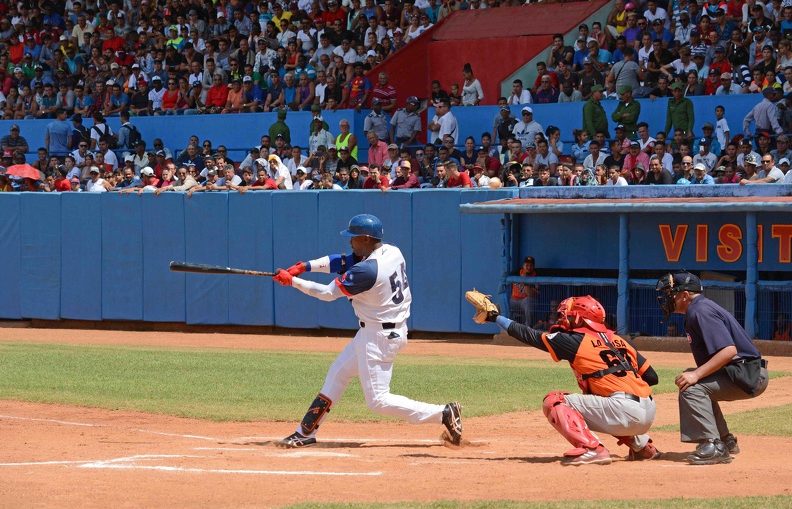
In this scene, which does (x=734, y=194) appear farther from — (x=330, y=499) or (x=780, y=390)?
(x=330, y=499)

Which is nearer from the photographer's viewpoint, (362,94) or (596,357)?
(596,357)

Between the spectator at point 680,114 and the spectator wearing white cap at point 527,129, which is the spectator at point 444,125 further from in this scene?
the spectator at point 680,114

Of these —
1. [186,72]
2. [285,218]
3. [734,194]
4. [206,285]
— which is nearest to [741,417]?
[734,194]

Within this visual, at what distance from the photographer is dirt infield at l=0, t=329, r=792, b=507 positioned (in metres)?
7.32

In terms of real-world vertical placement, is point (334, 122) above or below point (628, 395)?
above

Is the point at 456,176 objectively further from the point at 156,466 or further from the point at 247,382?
the point at 156,466

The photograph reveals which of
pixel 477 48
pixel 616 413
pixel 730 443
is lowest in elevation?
pixel 730 443

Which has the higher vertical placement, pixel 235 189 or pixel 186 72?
pixel 186 72

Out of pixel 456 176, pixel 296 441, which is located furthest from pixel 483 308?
pixel 456 176

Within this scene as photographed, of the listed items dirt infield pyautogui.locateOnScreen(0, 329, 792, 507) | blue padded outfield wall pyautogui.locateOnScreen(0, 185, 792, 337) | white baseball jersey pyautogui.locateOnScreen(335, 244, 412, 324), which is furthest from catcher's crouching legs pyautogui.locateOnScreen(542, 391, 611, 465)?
blue padded outfield wall pyautogui.locateOnScreen(0, 185, 792, 337)

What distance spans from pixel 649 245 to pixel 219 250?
781cm

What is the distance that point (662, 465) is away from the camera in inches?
328

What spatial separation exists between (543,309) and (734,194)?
3.40 m

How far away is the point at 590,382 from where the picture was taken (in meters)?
8.39
